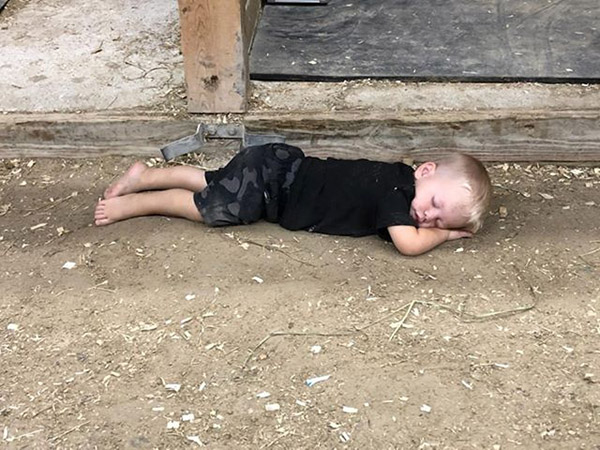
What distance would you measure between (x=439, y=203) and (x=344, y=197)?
0.36 meters

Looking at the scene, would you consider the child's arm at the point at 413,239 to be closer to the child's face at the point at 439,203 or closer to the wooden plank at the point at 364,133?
the child's face at the point at 439,203

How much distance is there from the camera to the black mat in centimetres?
369

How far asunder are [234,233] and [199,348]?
0.66 meters

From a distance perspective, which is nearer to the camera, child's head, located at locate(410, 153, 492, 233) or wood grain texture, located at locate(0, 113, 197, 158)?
child's head, located at locate(410, 153, 492, 233)

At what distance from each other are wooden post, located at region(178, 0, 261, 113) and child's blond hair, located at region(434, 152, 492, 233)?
0.97 m

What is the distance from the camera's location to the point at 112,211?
3.13 m

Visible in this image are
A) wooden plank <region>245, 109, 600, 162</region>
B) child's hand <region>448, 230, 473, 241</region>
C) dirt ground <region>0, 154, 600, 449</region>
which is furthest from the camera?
wooden plank <region>245, 109, 600, 162</region>

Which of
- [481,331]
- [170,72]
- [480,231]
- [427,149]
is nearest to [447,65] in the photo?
[427,149]

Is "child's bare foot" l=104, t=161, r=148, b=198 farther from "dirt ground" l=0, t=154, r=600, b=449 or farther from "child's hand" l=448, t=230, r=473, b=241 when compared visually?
"child's hand" l=448, t=230, r=473, b=241

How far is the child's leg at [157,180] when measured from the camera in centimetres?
319

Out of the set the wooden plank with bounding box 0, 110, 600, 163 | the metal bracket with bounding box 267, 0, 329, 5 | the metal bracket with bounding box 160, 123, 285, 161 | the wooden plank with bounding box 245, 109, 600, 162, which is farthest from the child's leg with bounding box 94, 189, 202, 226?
the metal bracket with bounding box 267, 0, 329, 5

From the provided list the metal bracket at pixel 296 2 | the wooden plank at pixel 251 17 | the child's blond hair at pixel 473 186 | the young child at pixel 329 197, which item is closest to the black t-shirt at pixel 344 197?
the young child at pixel 329 197

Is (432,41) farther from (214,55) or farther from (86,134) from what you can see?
(86,134)

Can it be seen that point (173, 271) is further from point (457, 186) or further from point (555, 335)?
point (555, 335)
